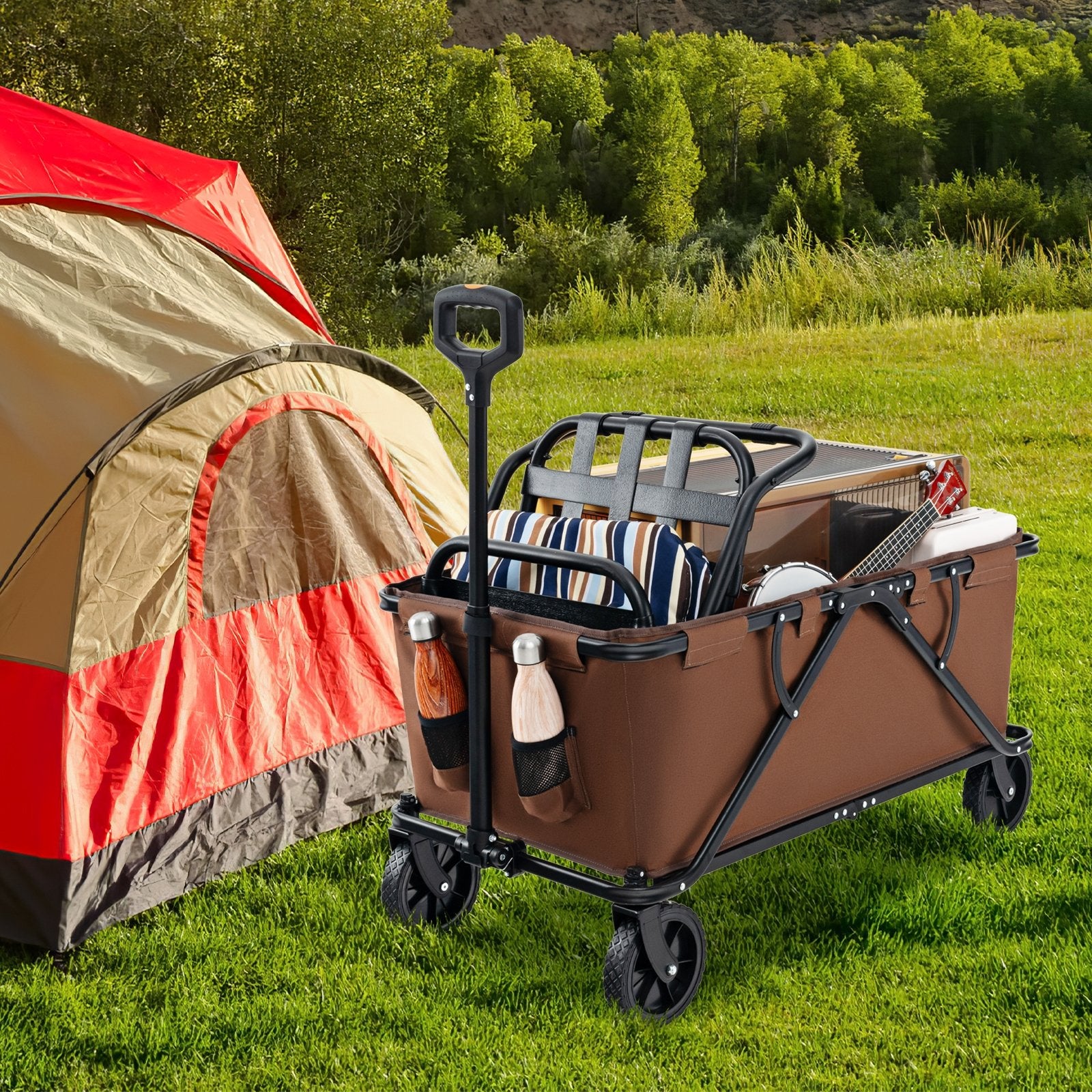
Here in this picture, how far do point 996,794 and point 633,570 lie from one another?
1371 millimetres

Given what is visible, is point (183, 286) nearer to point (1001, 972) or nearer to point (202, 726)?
point (202, 726)

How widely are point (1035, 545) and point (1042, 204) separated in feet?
99.9

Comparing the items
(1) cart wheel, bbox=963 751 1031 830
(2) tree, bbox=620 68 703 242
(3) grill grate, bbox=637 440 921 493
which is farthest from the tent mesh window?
(2) tree, bbox=620 68 703 242

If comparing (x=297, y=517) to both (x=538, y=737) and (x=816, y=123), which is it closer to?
(x=538, y=737)

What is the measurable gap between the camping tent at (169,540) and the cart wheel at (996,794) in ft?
4.97

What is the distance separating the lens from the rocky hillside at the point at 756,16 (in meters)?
47.6

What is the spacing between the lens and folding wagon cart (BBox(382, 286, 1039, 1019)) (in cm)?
250

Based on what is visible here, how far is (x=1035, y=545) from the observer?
329cm

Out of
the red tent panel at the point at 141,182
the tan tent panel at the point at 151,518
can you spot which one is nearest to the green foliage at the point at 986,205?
the red tent panel at the point at 141,182

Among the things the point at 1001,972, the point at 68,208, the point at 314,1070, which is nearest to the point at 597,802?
the point at 314,1070

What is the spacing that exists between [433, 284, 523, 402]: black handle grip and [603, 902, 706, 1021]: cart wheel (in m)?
1.07

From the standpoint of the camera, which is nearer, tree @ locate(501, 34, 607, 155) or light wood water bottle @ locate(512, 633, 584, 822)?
light wood water bottle @ locate(512, 633, 584, 822)

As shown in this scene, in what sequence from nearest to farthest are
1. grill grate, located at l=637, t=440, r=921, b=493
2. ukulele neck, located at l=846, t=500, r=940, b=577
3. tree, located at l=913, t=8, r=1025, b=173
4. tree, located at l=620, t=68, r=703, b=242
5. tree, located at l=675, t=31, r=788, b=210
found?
ukulele neck, located at l=846, t=500, r=940, b=577 → grill grate, located at l=637, t=440, r=921, b=493 → tree, located at l=620, t=68, r=703, b=242 → tree, located at l=913, t=8, r=1025, b=173 → tree, located at l=675, t=31, r=788, b=210

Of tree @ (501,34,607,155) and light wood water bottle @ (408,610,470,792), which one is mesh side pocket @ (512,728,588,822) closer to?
light wood water bottle @ (408,610,470,792)
